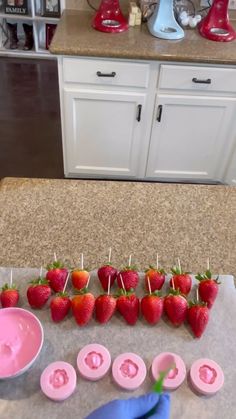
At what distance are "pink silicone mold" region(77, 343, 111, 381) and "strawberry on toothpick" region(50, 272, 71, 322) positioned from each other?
0.27 ft

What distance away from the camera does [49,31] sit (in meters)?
3.86

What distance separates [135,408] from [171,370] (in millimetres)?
135

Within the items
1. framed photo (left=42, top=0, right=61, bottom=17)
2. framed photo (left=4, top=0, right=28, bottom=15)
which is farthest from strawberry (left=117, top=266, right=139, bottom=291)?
framed photo (left=4, top=0, right=28, bottom=15)

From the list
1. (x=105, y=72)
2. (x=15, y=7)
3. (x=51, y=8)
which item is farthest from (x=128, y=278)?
(x=15, y=7)

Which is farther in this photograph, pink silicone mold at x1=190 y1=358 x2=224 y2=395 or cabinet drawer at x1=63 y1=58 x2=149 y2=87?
cabinet drawer at x1=63 y1=58 x2=149 y2=87

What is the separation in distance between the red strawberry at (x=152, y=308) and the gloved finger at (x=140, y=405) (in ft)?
0.59

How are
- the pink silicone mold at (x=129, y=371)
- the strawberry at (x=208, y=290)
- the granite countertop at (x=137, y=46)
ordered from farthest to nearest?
the granite countertop at (x=137, y=46)
the strawberry at (x=208, y=290)
the pink silicone mold at (x=129, y=371)

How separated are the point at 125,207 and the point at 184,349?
16.1 inches

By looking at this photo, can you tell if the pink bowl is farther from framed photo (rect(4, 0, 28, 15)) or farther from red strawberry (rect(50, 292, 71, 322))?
framed photo (rect(4, 0, 28, 15))

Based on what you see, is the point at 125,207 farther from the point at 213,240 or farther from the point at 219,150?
the point at 219,150

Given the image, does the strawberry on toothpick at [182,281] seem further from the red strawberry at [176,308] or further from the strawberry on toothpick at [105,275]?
the strawberry on toothpick at [105,275]

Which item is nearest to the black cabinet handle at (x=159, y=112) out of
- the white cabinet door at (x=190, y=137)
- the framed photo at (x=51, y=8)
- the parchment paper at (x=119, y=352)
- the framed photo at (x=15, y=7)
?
the white cabinet door at (x=190, y=137)

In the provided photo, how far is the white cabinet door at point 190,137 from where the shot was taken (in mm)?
1940

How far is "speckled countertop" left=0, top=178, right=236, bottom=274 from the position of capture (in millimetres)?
828
